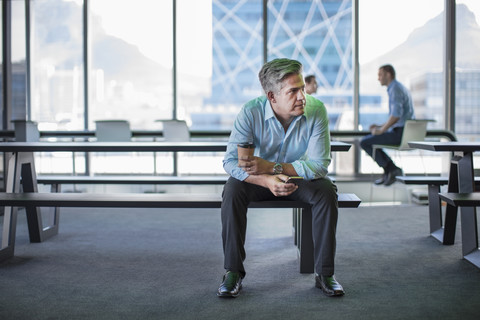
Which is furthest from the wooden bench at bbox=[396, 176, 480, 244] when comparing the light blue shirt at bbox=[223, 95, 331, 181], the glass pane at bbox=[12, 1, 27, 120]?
the glass pane at bbox=[12, 1, 27, 120]

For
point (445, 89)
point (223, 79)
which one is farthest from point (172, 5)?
point (445, 89)

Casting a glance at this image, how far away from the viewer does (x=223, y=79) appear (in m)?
6.96

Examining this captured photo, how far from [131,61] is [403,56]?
12.6 ft

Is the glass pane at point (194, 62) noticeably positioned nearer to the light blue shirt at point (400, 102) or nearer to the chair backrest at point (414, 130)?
the light blue shirt at point (400, 102)

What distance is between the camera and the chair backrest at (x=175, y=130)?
199 inches

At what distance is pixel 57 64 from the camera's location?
6898 millimetres

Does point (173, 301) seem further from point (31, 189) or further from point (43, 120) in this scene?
point (43, 120)

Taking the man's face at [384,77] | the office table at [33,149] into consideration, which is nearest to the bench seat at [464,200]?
the office table at [33,149]

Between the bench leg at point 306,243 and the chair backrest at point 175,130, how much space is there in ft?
9.04

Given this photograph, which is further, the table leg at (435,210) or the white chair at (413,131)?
the white chair at (413,131)

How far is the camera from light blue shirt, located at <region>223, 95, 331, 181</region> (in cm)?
227

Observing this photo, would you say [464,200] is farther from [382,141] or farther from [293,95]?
[382,141]

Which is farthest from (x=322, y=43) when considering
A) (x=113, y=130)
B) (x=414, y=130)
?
(x=113, y=130)

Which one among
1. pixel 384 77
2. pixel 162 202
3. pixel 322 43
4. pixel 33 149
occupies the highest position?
pixel 322 43
